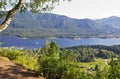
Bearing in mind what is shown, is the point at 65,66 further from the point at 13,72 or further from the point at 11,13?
the point at 11,13

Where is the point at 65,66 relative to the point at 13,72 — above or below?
above

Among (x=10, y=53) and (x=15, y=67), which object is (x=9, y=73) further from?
(x=10, y=53)

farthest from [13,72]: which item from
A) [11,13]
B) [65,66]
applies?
[11,13]

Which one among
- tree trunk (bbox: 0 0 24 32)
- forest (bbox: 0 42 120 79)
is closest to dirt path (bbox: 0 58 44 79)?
forest (bbox: 0 42 120 79)

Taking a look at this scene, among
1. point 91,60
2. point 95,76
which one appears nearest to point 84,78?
point 95,76

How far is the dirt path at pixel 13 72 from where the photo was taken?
11770 mm

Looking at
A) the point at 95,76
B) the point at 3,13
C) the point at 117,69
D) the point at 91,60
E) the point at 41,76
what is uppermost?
the point at 3,13

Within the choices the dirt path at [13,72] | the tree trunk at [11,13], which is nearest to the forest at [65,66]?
the dirt path at [13,72]

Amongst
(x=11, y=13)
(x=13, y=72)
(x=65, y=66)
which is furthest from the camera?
(x=13, y=72)

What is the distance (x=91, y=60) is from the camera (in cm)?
16062

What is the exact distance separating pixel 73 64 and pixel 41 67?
67.9 inches

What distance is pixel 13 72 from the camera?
1232cm

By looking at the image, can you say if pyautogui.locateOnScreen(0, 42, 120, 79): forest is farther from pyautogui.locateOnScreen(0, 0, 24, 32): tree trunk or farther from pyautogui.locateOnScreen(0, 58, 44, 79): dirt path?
pyautogui.locateOnScreen(0, 0, 24, 32): tree trunk

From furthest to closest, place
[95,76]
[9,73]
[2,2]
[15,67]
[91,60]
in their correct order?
1. [91,60]
2. [15,67]
3. [9,73]
4. [2,2]
5. [95,76]
